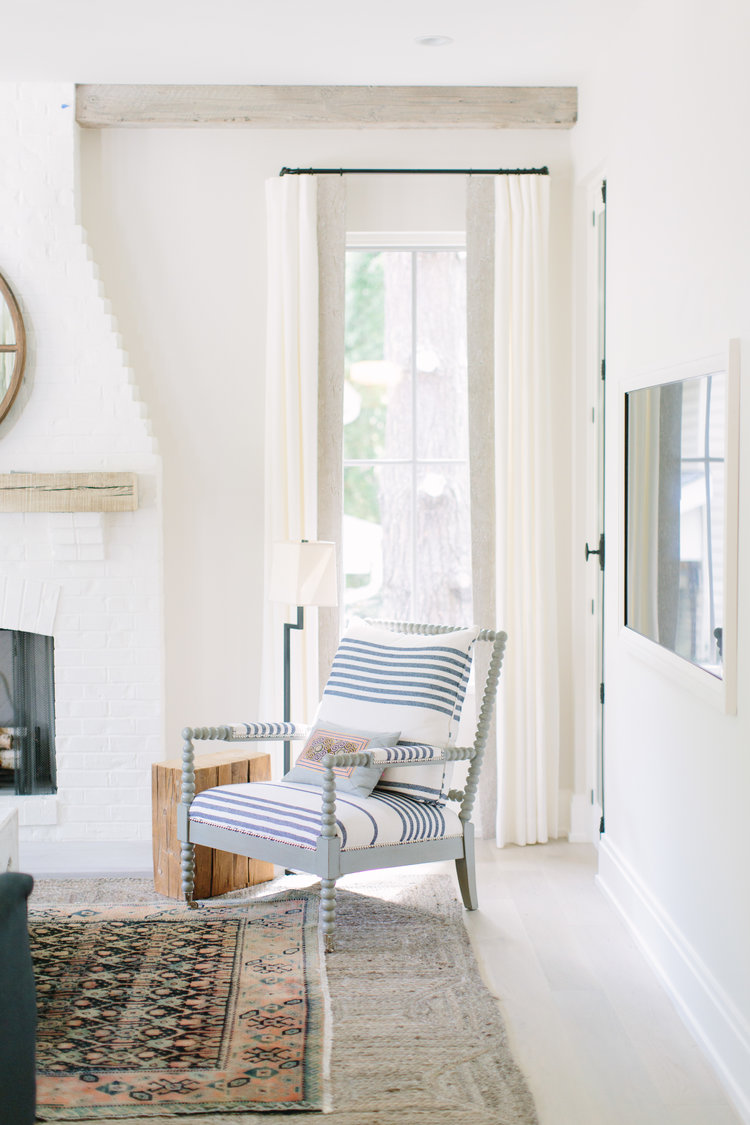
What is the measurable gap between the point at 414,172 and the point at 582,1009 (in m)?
3.14

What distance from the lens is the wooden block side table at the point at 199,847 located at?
145 inches

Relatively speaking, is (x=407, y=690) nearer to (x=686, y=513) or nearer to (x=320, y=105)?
(x=686, y=513)

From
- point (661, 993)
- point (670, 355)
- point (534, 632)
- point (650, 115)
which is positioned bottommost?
point (661, 993)

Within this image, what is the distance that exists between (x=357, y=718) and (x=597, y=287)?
6.22 ft

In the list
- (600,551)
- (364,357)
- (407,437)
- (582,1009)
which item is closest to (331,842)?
(582,1009)

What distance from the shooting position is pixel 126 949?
320cm

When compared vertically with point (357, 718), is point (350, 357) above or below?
above

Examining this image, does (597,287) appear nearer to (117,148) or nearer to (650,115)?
(650,115)

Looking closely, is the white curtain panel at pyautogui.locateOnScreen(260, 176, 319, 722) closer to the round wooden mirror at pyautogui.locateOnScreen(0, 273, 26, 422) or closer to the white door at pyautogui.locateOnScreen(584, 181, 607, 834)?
the round wooden mirror at pyautogui.locateOnScreen(0, 273, 26, 422)

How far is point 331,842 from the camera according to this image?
317 centimetres

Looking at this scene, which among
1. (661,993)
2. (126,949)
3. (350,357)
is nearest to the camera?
(661,993)

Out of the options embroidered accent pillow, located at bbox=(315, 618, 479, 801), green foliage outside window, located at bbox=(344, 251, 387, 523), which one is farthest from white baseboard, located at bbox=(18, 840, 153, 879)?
green foliage outside window, located at bbox=(344, 251, 387, 523)

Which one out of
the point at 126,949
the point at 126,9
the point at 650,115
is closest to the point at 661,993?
the point at 126,949

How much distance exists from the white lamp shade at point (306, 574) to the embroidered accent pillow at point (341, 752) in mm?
458
